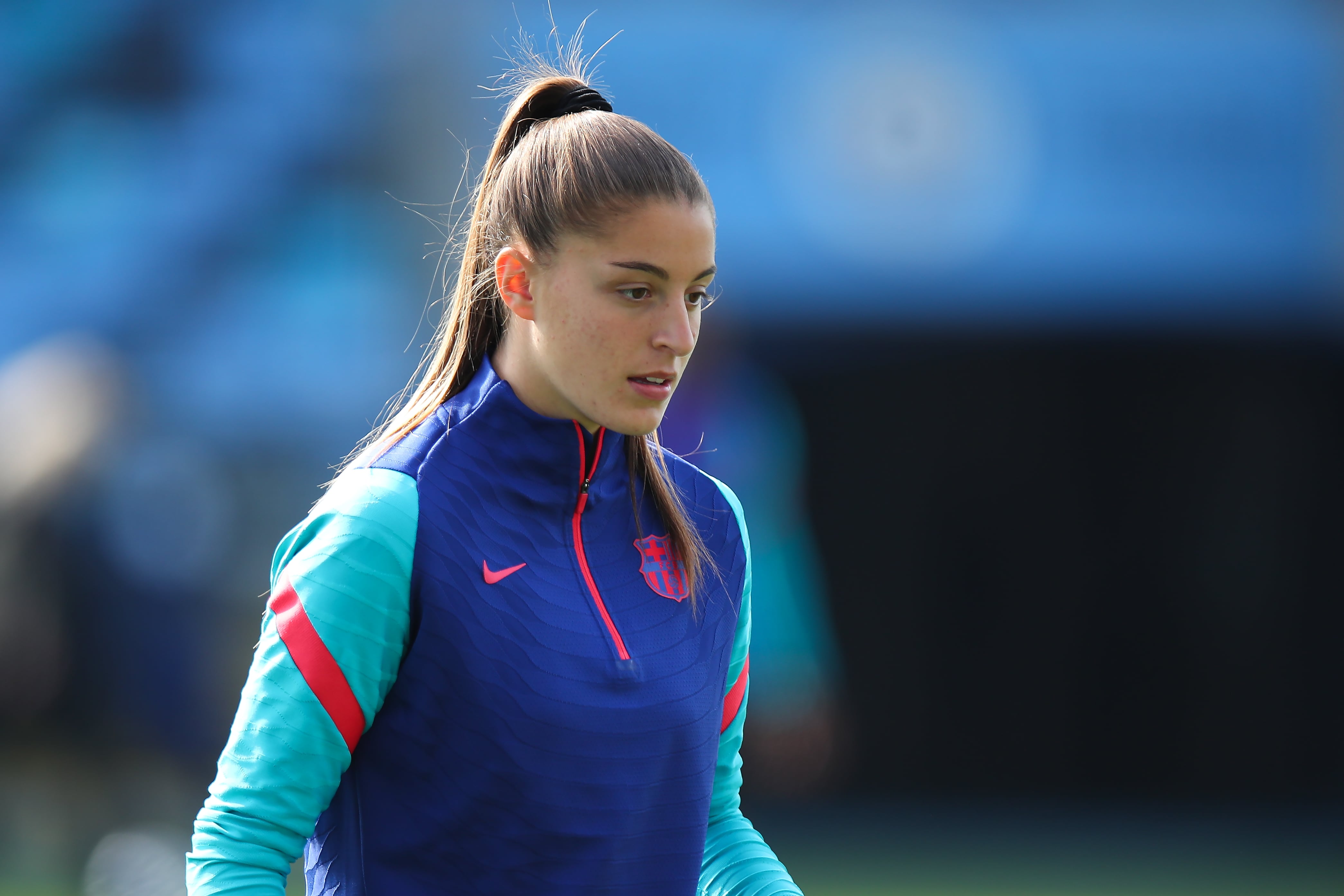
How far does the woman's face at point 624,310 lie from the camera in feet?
5.35

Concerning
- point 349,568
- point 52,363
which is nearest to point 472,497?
point 349,568

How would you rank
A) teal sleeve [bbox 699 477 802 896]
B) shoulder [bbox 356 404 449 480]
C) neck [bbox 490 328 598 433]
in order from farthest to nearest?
1. teal sleeve [bbox 699 477 802 896]
2. neck [bbox 490 328 598 433]
3. shoulder [bbox 356 404 449 480]

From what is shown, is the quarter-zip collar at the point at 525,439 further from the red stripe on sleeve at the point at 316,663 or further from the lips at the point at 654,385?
the red stripe on sleeve at the point at 316,663

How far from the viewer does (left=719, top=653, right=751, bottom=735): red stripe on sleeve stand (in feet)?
6.01

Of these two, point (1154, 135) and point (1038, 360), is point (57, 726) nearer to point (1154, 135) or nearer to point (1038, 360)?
point (1038, 360)

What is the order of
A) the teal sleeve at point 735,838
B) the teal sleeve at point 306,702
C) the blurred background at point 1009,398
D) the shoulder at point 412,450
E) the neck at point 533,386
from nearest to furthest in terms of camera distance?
1. the teal sleeve at point 306,702
2. the shoulder at point 412,450
3. the neck at point 533,386
4. the teal sleeve at point 735,838
5. the blurred background at point 1009,398

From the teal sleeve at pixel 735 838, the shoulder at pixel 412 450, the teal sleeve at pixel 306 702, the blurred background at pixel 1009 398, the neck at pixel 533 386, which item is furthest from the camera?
the blurred background at pixel 1009 398

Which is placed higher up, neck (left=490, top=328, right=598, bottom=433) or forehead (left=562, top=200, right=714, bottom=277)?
forehead (left=562, top=200, right=714, bottom=277)

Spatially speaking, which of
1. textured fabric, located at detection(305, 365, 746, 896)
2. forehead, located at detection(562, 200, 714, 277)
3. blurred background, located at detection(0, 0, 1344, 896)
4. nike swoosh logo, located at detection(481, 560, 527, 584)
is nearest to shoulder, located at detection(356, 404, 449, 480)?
textured fabric, located at detection(305, 365, 746, 896)

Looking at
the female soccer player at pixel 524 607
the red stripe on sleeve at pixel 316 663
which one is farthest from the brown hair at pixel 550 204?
the red stripe on sleeve at pixel 316 663

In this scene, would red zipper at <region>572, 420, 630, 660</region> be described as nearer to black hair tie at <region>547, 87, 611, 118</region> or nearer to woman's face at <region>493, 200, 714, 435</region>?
woman's face at <region>493, 200, 714, 435</region>

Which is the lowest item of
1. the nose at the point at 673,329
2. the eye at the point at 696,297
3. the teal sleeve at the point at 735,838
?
the teal sleeve at the point at 735,838

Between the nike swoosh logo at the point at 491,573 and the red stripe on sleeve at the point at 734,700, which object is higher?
the nike swoosh logo at the point at 491,573

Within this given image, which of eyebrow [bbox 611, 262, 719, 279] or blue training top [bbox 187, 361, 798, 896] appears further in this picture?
eyebrow [bbox 611, 262, 719, 279]
